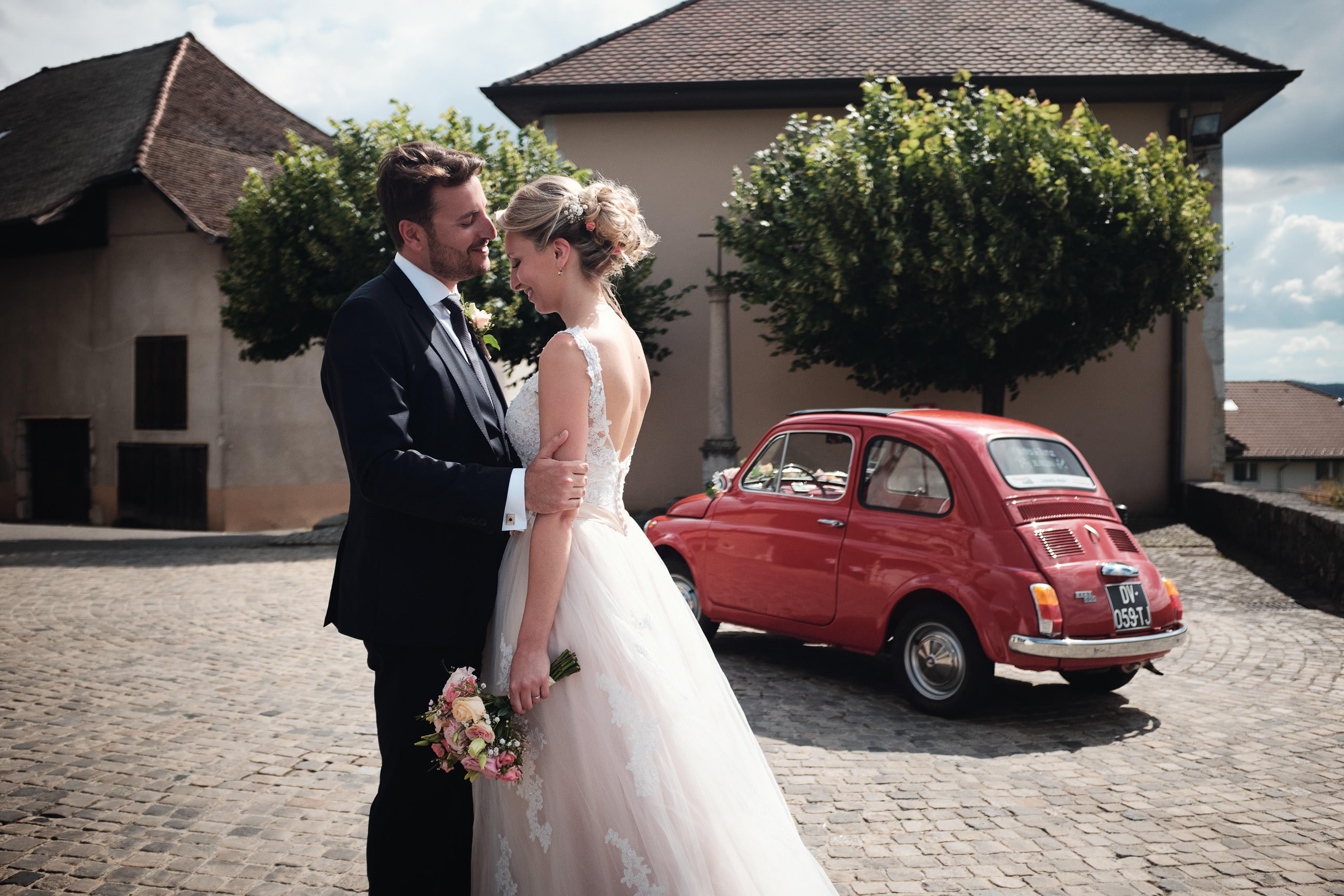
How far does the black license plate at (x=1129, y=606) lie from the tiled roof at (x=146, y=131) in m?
17.6

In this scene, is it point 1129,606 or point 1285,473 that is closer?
point 1129,606

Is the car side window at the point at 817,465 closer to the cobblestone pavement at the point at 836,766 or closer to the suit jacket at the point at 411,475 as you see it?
the cobblestone pavement at the point at 836,766

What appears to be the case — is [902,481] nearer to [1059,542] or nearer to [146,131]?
[1059,542]

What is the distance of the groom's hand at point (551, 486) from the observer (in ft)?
7.89

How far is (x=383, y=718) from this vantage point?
2.53 meters

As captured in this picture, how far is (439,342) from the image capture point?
8.46ft

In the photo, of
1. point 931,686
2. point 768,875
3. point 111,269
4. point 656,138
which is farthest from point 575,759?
point 111,269

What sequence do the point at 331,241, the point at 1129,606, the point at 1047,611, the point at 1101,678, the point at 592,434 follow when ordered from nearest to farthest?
the point at 592,434
the point at 1047,611
the point at 1129,606
the point at 1101,678
the point at 331,241

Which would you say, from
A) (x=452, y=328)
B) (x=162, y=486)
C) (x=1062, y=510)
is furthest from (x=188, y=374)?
(x=452, y=328)

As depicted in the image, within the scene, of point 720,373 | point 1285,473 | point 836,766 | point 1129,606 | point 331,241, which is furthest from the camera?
point 1285,473

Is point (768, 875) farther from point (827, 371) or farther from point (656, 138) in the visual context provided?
point (656, 138)

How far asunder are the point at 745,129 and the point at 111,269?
1347 cm

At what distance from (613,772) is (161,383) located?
65.3ft

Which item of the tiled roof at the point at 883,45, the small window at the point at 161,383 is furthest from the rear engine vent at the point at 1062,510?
the small window at the point at 161,383
